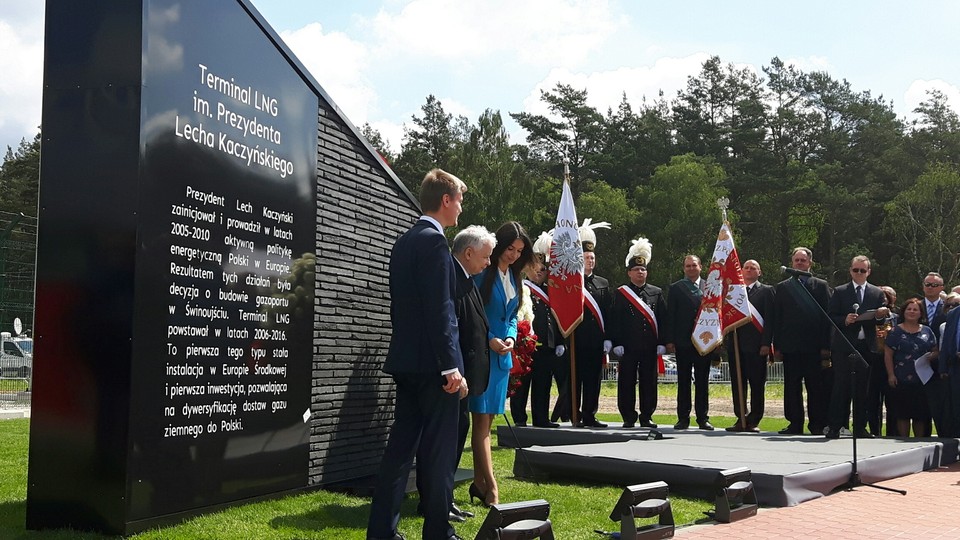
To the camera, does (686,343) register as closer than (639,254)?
Yes

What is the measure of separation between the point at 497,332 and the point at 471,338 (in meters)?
1.02

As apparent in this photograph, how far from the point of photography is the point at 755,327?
12.5 meters

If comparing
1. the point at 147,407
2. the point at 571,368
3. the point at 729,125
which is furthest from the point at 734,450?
the point at 729,125

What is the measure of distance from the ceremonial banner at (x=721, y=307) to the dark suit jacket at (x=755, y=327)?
0.23 metres

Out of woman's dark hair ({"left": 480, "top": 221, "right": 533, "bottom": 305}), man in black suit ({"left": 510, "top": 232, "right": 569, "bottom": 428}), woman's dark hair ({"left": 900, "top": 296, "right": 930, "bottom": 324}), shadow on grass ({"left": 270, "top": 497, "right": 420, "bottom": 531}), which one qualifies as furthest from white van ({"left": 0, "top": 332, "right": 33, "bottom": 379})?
woman's dark hair ({"left": 900, "top": 296, "right": 930, "bottom": 324})

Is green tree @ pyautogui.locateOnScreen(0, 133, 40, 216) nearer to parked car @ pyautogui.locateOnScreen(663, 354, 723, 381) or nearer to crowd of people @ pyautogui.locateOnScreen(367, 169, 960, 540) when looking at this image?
parked car @ pyautogui.locateOnScreen(663, 354, 723, 381)

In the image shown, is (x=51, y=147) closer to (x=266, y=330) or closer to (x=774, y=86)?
(x=266, y=330)

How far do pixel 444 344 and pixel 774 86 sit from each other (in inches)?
2484

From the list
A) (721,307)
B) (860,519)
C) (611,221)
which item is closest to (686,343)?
A: (721,307)

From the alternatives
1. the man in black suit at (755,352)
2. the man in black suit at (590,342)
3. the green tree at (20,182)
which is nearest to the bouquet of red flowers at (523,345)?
the man in black suit at (590,342)

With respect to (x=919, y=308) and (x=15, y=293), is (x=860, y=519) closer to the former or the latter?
(x=919, y=308)

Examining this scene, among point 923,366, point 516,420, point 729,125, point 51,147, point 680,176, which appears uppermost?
point 729,125

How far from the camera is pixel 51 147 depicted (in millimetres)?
5422

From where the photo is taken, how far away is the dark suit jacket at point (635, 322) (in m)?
12.5
